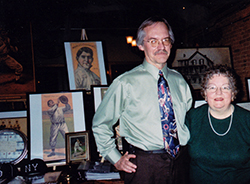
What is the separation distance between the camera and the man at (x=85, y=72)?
7.37ft

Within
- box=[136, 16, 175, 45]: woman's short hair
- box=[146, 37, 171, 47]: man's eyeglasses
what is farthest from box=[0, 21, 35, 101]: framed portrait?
box=[146, 37, 171, 47]: man's eyeglasses

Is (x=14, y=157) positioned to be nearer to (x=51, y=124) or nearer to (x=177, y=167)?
(x=51, y=124)

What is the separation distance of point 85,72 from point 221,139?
1.54 meters

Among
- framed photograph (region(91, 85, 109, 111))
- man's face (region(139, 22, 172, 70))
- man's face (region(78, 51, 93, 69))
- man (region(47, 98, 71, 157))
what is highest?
man's face (region(78, 51, 93, 69))

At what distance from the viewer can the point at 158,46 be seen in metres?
1.42

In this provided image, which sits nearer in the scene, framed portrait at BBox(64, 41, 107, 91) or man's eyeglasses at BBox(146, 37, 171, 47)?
man's eyeglasses at BBox(146, 37, 171, 47)

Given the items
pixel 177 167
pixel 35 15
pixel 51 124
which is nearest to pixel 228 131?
pixel 177 167

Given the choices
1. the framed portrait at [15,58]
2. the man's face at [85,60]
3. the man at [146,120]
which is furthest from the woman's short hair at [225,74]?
the framed portrait at [15,58]

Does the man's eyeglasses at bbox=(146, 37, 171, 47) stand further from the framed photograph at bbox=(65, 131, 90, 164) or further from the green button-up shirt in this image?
the framed photograph at bbox=(65, 131, 90, 164)

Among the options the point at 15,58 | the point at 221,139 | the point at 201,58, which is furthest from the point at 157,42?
the point at 15,58

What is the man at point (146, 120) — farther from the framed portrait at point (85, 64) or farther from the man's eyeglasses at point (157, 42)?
the framed portrait at point (85, 64)

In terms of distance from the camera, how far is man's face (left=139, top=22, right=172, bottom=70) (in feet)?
4.61

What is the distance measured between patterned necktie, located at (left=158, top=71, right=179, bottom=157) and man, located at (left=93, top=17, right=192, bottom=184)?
2 centimetres

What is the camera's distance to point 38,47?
600 cm
